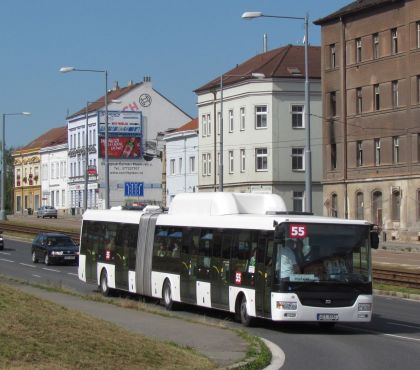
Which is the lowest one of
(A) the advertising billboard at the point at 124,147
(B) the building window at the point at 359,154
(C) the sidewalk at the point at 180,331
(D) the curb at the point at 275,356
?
(D) the curb at the point at 275,356

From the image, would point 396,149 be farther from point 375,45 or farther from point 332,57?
point 332,57

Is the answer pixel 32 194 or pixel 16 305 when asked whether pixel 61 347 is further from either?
pixel 32 194

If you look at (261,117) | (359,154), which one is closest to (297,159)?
(261,117)

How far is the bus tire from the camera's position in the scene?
3184 cm

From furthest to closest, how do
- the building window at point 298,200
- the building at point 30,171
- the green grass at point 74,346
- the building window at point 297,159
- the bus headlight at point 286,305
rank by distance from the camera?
the building at point 30,171 < the building window at point 298,200 < the building window at point 297,159 < the bus headlight at point 286,305 < the green grass at point 74,346

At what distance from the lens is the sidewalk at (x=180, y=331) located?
55.3 feet

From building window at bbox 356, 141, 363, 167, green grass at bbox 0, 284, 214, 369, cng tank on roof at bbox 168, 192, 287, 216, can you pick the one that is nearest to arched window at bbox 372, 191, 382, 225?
building window at bbox 356, 141, 363, 167

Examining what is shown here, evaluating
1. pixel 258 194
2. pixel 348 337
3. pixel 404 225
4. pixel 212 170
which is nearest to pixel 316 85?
pixel 212 170

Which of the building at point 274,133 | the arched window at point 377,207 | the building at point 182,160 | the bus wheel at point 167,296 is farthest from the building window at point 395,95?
the bus wheel at point 167,296

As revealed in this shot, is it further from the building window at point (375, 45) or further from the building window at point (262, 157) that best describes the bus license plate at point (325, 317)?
the building window at point (262, 157)

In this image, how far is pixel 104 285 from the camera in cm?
3216

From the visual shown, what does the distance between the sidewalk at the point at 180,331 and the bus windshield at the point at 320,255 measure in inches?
85.0

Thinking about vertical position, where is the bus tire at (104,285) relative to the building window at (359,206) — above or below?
below

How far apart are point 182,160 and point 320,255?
7551 cm
